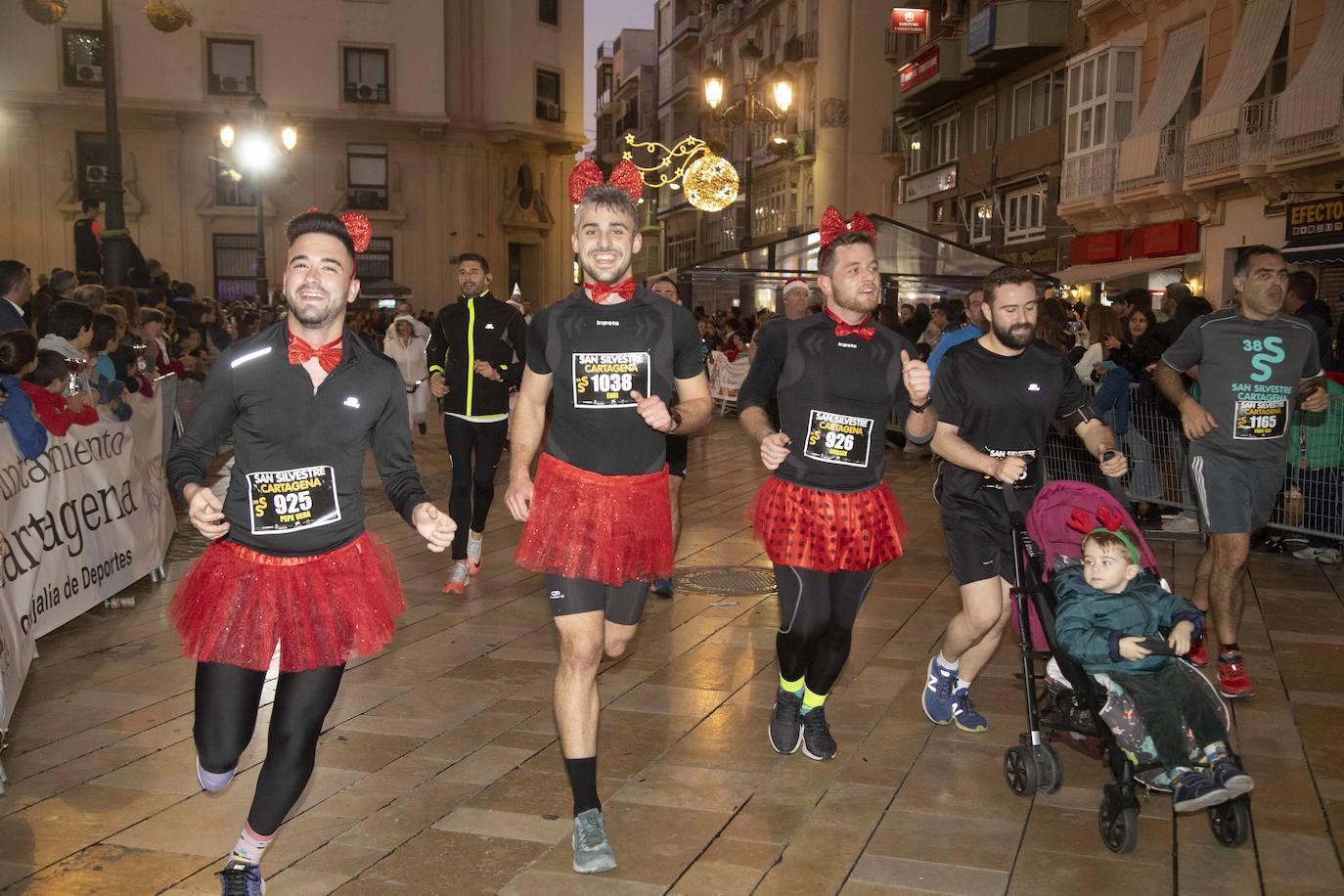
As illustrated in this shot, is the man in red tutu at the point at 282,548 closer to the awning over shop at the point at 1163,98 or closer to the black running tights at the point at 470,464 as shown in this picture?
the black running tights at the point at 470,464

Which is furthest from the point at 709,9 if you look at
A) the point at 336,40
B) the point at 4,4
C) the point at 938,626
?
the point at 938,626

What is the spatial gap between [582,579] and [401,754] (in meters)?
1.56

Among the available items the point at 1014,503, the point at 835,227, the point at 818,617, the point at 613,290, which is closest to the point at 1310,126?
the point at 835,227

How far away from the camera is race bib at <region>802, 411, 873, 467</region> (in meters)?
5.41

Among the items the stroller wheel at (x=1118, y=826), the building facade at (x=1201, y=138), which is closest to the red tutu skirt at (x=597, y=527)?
the stroller wheel at (x=1118, y=826)

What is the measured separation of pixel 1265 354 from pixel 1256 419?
330 millimetres

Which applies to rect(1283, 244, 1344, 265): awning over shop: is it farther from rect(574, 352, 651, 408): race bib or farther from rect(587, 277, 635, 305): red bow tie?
rect(574, 352, 651, 408): race bib

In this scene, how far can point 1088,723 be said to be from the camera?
5.04 metres

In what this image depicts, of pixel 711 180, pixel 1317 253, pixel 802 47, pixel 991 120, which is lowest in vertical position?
pixel 1317 253

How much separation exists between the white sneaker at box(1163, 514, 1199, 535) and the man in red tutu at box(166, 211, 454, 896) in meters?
9.36

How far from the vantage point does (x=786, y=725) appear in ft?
18.7

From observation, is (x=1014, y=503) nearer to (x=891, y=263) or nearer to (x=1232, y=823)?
(x=1232, y=823)

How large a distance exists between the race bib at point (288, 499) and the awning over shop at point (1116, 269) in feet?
72.0

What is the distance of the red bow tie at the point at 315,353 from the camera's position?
397 centimetres
